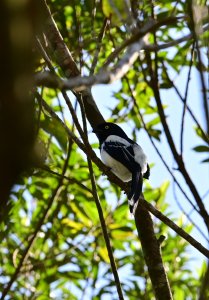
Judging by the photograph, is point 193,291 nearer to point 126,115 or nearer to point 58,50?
point 126,115

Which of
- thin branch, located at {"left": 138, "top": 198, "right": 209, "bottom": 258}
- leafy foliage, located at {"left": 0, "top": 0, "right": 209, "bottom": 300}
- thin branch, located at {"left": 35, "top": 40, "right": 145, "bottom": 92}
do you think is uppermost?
leafy foliage, located at {"left": 0, "top": 0, "right": 209, "bottom": 300}

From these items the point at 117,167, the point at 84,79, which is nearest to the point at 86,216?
the point at 117,167

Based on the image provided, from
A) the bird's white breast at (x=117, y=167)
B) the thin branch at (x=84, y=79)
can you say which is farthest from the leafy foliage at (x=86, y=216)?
the thin branch at (x=84, y=79)

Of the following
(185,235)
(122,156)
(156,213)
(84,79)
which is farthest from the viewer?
(122,156)

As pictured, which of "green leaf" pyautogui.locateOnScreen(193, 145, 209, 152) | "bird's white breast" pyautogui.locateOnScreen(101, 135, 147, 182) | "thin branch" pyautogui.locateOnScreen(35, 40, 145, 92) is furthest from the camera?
"bird's white breast" pyautogui.locateOnScreen(101, 135, 147, 182)

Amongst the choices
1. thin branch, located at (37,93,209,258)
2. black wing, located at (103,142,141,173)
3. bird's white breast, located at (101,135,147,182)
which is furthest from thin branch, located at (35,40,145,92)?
bird's white breast, located at (101,135,147,182)

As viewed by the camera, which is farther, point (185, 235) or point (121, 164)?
point (121, 164)

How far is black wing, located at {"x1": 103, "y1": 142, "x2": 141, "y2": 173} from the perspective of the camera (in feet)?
18.6

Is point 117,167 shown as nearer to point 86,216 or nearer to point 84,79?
point 86,216

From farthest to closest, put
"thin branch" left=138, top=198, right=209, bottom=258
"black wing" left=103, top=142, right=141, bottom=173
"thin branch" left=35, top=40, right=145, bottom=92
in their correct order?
"black wing" left=103, top=142, right=141, bottom=173, "thin branch" left=138, top=198, right=209, bottom=258, "thin branch" left=35, top=40, right=145, bottom=92

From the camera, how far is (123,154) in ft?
19.1

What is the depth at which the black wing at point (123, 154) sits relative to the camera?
18.6 ft

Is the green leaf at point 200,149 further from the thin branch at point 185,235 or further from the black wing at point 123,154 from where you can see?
the thin branch at point 185,235

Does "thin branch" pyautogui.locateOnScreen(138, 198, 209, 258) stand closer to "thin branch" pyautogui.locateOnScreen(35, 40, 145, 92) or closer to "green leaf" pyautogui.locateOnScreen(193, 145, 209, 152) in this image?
"thin branch" pyautogui.locateOnScreen(35, 40, 145, 92)
